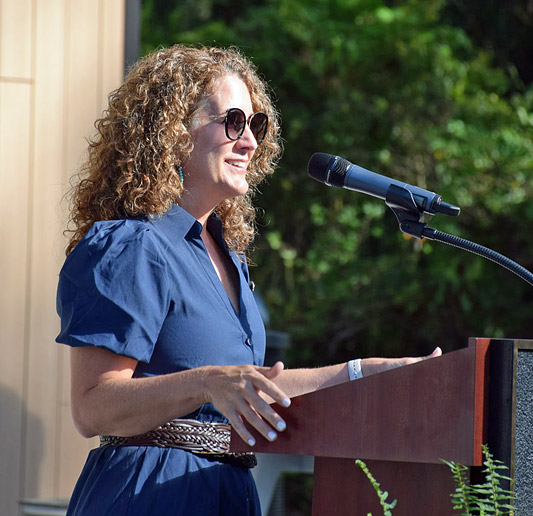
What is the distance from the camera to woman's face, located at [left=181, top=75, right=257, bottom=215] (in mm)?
1729

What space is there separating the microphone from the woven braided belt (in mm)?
476

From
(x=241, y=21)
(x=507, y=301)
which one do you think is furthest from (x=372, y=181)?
(x=241, y=21)

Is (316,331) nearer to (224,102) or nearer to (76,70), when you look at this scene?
(76,70)

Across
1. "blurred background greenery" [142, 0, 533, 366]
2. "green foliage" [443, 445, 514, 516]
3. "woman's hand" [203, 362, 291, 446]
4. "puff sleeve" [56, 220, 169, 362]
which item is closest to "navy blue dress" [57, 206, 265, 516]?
"puff sleeve" [56, 220, 169, 362]

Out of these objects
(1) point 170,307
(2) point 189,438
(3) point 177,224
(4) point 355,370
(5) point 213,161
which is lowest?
(2) point 189,438

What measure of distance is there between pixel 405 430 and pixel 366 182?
1.71 feet

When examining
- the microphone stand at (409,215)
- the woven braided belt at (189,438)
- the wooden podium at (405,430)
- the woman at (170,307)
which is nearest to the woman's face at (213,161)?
the woman at (170,307)

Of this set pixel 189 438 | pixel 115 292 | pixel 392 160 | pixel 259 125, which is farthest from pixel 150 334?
pixel 392 160

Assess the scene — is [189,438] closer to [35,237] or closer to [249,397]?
[249,397]

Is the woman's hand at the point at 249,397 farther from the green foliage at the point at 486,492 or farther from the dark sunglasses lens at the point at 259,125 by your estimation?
the dark sunglasses lens at the point at 259,125

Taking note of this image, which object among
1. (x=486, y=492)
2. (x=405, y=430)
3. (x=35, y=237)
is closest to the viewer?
(x=486, y=492)

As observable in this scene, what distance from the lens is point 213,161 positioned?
68.3 inches

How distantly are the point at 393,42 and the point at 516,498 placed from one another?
18.8 feet

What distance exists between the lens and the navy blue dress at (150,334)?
4.81ft
